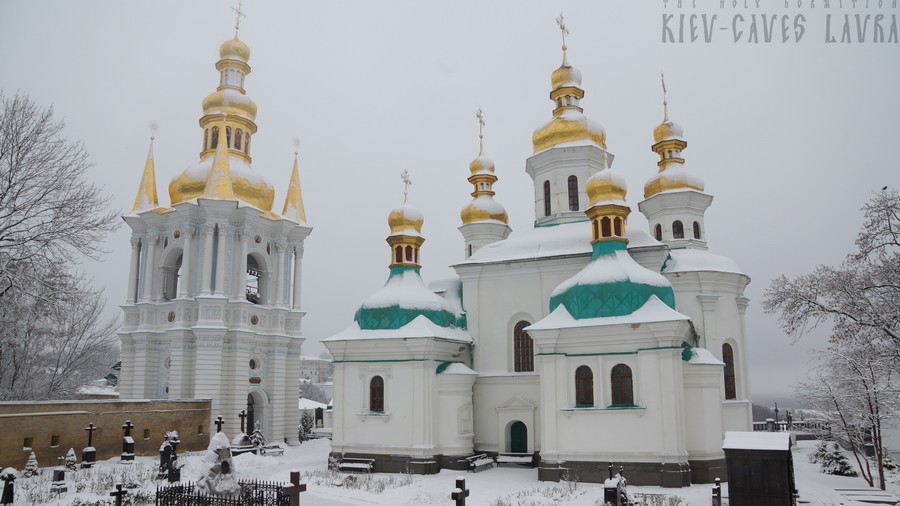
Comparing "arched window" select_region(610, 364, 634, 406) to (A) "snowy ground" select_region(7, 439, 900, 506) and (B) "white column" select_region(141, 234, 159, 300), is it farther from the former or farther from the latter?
(B) "white column" select_region(141, 234, 159, 300)

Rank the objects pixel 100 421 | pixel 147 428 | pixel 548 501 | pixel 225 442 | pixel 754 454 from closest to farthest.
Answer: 1. pixel 754 454
2. pixel 225 442
3. pixel 548 501
4. pixel 100 421
5. pixel 147 428

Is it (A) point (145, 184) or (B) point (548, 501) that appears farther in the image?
(A) point (145, 184)

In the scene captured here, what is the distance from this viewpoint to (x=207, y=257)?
28.1 meters

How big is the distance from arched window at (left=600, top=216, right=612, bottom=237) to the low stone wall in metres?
16.5

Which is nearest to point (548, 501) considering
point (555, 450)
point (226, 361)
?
point (555, 450)

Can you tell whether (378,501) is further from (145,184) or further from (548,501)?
(145,184)

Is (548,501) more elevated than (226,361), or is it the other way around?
(226,361)

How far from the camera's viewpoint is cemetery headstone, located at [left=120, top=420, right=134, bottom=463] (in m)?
20.5

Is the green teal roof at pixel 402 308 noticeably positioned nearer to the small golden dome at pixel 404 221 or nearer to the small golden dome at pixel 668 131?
the small golden dome at pixel 404 221

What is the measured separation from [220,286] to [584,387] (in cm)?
1616

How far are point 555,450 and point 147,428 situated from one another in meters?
14.1

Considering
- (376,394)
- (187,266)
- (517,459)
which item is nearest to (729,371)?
(517,459)

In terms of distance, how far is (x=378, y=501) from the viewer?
15.9 metres

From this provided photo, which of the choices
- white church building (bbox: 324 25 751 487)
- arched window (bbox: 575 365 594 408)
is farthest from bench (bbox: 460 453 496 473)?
arched window (bbox: 575 365 594 408)
